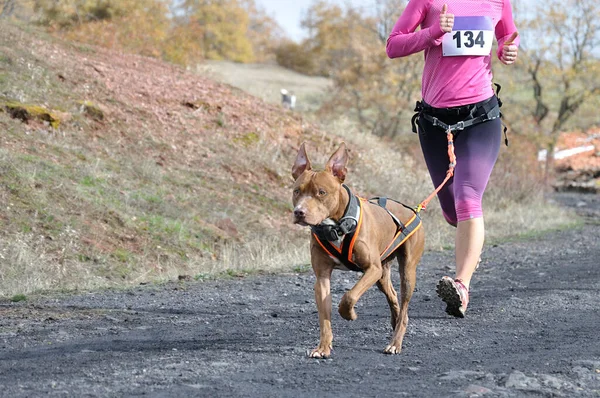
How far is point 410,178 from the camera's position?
20859 mm

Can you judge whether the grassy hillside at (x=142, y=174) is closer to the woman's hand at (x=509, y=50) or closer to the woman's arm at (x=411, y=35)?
the woman's arm at (x=411, y=35)

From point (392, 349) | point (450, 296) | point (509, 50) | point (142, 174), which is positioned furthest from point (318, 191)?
point (142, 174)

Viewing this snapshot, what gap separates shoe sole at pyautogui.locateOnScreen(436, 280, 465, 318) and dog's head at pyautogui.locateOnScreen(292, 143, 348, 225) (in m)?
1.18

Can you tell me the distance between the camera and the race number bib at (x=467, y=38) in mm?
6309

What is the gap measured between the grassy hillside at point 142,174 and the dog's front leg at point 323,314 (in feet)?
12.1

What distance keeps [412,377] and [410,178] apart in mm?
16285

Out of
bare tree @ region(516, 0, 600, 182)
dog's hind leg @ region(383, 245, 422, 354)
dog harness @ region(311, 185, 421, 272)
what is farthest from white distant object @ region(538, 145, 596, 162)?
dog harness @ region(311, 185, 421, 272)

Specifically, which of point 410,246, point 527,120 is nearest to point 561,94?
point 527,120

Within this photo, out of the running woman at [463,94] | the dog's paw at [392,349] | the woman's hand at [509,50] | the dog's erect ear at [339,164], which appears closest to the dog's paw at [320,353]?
the dog's paw at [392,349]

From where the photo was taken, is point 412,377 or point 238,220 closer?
point 412,377

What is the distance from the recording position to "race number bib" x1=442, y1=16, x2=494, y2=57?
631cm

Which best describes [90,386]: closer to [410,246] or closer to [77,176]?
[410,246]

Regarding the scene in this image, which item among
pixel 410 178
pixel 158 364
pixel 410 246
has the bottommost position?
pixel 410 178

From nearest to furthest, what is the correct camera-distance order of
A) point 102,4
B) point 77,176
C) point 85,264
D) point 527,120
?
point 85,264 → point 77,176 → point 102,4 → point 527,120
